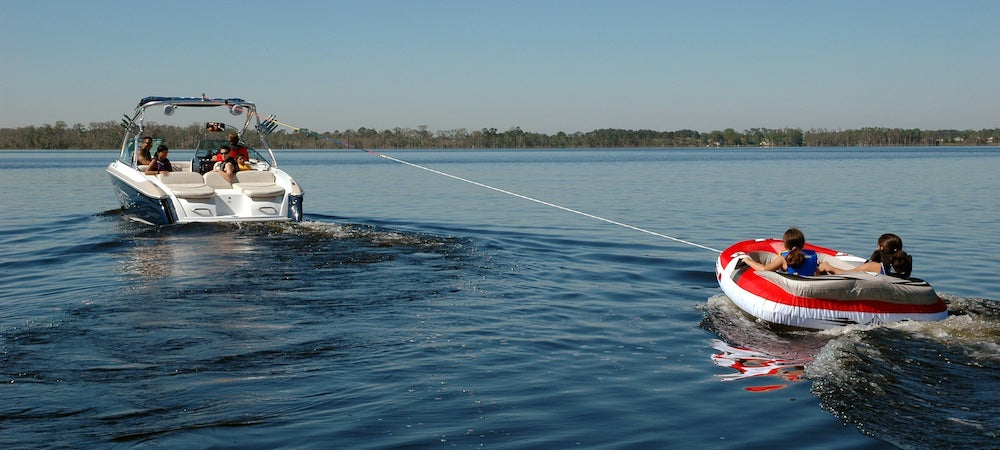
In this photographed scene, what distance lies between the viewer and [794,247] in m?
10.4

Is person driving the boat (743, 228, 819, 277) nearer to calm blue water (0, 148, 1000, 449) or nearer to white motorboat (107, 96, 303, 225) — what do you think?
calm blue water (0, 148, 1000, 449)

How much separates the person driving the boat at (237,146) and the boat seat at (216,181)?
2.26 meters

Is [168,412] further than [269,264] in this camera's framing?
No

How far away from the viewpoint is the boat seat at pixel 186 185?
16.9 m

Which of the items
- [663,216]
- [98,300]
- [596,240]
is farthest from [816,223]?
[98,300]

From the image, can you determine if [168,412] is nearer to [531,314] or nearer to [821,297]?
[531,314]

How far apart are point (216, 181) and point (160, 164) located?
1.87 m

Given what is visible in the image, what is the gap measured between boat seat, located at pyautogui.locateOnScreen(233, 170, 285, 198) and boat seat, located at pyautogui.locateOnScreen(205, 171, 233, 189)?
183 mm

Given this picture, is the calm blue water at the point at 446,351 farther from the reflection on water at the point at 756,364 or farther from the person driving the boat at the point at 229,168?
the person driving the boat at the point at 229,168

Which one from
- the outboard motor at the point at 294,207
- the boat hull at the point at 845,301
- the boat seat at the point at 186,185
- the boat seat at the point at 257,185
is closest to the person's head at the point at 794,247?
the boat hull at the point at 845,301

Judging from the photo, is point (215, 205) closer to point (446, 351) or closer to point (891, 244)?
point (446, 351)

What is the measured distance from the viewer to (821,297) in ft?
30.4

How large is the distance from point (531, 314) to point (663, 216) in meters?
14.0

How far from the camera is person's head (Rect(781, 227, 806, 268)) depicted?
1022 centimetres
